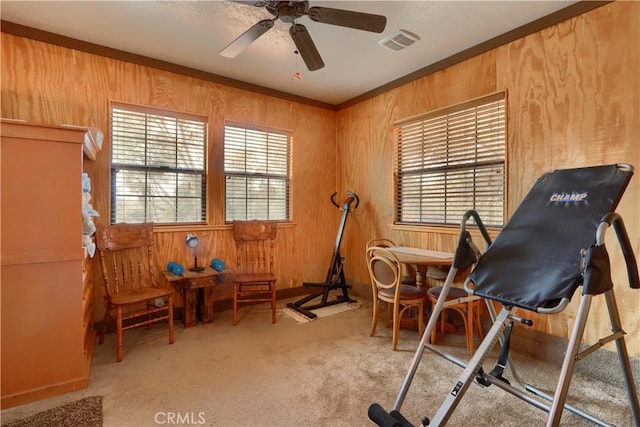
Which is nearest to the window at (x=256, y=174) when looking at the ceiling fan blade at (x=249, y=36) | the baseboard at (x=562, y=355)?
the ceiling fan blade at (x=249, y=36)

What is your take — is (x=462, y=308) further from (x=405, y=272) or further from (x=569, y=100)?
(x=569, y=100)

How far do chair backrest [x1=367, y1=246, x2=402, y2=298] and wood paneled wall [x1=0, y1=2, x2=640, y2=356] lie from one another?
90 centimetres

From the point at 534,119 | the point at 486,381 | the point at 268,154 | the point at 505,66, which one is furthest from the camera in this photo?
the point at 268,154

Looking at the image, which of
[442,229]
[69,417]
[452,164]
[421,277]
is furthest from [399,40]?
[69,417]

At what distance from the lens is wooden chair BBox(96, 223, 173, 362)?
2.75m

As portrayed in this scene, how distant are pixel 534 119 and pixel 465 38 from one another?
97 centimetres

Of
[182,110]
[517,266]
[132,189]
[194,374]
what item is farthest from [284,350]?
[182,110]

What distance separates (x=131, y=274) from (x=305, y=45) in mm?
2707

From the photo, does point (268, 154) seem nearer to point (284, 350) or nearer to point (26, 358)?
point (284, 350)

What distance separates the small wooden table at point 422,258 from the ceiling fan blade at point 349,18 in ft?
6.30

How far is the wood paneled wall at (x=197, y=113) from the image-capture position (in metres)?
2.79

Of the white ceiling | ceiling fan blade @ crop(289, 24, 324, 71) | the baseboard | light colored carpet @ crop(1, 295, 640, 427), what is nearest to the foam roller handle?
light colored carpet @ crop(1, 295, 640, 427)

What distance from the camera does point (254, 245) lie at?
13.1 ft

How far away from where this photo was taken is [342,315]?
11.9 feet
